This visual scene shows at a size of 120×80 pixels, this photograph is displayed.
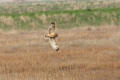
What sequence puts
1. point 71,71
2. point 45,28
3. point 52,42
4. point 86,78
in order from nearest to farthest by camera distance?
1. point 86,78
2. point 71,71
3. point 52,42
4. point 45,28

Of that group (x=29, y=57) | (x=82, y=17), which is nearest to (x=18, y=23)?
(x=82, y=17)

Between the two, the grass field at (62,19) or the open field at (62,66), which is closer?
the open field at (62,66)

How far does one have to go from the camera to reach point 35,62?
45.6 feet

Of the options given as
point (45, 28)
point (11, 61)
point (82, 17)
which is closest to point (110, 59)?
point (11, 61)

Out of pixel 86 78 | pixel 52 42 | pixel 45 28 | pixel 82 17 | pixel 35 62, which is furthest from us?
pixel 82 17

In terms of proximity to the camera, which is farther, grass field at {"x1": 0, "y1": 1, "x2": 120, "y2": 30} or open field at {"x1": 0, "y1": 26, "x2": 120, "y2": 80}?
grass field at {"x1": 0, "y1": 1, "x2": 120, "y2": 30}

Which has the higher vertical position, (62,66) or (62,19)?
(62,66)

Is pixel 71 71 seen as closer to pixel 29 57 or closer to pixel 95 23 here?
pixel 29 57

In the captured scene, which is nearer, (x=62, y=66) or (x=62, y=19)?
(x=62, y=66)

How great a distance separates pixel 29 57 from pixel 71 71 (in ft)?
12.9

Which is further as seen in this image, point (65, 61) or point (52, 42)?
point (52, 42)

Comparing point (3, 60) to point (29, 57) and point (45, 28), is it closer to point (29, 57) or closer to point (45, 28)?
point (29, 57)

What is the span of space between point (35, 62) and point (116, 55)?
12.3 feet

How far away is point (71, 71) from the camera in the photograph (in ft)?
38.5
